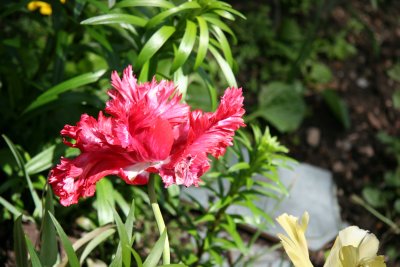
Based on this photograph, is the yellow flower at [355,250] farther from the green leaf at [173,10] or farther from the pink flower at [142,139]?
the green leaf at [173,10]

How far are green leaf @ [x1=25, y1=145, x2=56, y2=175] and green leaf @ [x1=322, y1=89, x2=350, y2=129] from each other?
2.15 m

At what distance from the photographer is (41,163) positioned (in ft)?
6.84

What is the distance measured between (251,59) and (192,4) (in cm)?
222

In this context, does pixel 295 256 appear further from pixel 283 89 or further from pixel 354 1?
pixel 354 1

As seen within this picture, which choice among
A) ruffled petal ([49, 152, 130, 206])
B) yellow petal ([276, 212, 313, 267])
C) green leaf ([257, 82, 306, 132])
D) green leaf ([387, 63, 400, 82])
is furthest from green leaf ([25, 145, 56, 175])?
green leaf ([387, 63, 400, 82])

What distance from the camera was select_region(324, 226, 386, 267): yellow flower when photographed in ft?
4.15

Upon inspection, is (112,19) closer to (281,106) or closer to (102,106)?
(102,106)

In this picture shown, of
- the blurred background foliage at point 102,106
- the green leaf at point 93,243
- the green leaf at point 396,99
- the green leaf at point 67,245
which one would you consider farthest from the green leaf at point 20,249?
the green leaf at point 396,99

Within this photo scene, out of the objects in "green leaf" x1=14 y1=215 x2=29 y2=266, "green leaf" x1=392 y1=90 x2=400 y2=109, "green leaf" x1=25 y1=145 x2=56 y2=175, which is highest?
"green leaf" x1=14 y1=215 x2=29 y2=266

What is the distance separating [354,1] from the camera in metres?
4.84

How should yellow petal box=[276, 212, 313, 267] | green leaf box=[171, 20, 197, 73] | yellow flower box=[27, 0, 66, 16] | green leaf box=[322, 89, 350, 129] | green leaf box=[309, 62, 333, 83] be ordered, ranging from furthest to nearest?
green leaf box=[309, 62, 333, 83] → green leaf box=[322, 89, 350, 129] → yellow flower box=[27, 0, 66, 16] → green leaf box=[171, 20, 197, 73] → yellow petal box=[276, 212, 313, 267]

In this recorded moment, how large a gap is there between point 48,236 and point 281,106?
2.30 metres

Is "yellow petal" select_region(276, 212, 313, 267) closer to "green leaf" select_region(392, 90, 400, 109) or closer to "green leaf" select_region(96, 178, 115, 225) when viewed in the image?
"green leaf" select_region(96, 178, 115, 225)

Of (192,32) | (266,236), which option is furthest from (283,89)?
(192,32)
